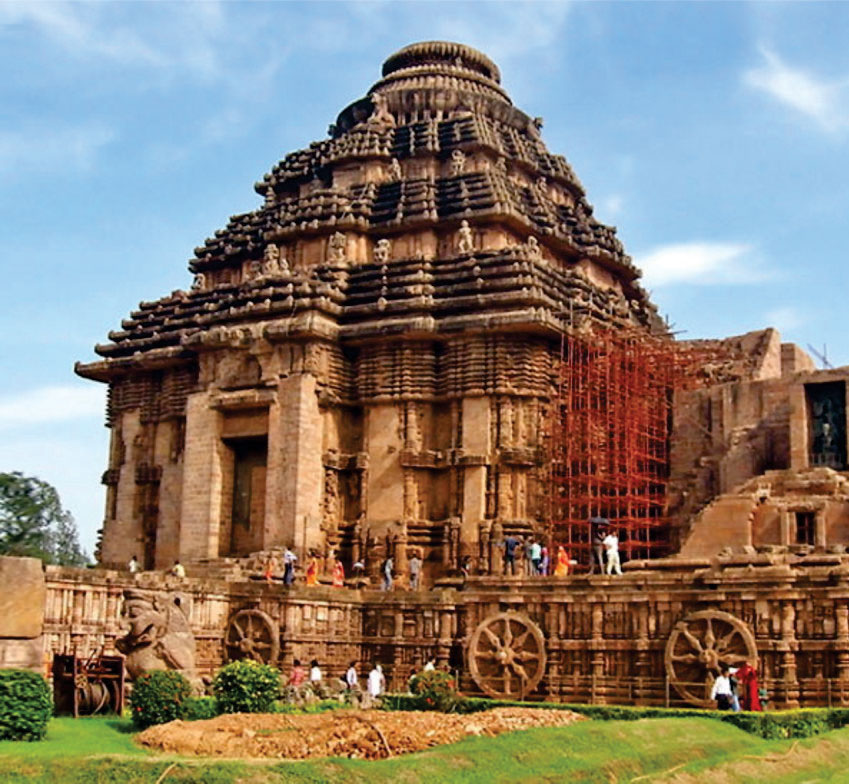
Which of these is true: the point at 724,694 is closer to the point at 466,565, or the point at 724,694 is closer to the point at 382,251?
the point at 466,565

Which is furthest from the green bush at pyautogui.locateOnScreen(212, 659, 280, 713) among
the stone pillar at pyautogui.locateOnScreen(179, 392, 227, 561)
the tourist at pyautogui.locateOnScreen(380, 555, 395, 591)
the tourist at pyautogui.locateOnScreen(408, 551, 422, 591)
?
the stone pillar at pyautogui.locateOnScreen(179, 392, 227, 561)

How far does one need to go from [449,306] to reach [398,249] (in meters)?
4.50

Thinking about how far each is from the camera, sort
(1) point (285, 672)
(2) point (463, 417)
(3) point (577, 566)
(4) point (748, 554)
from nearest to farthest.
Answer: (4) point (748, 554), (1) point (285, 672), (3) point (577, 566), (2) point (463, 417)

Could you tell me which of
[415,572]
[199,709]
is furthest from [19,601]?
[415,572]

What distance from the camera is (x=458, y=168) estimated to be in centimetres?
4478

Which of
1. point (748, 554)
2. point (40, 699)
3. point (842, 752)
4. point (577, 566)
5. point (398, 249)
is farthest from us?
point (398, 249)

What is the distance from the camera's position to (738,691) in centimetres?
2350

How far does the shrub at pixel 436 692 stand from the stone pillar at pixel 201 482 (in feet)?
53.4

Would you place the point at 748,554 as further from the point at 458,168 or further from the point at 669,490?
the point at 458,168

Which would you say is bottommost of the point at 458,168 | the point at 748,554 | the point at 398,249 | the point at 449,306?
the point at 748,554

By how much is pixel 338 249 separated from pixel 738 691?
78.2 ft

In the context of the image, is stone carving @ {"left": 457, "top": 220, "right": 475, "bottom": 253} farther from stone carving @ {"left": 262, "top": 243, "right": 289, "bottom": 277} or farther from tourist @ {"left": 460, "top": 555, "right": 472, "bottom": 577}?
tourist @ {"left": 460, "top": 555, "right": 472, "bottom": 577}

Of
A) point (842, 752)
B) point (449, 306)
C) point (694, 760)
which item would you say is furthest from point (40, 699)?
point (449, 306)

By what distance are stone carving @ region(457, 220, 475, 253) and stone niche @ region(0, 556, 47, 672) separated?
29.3 metres
